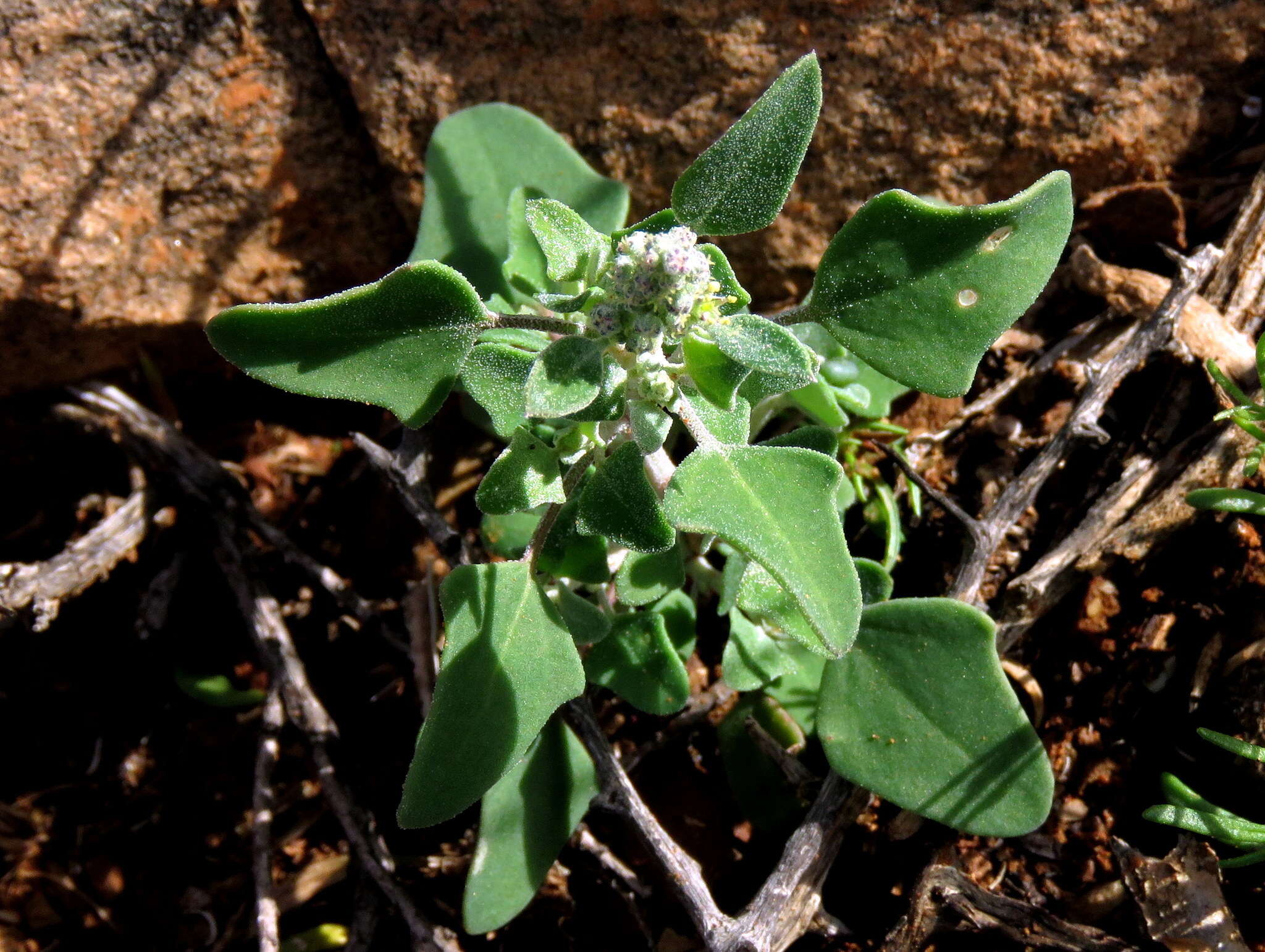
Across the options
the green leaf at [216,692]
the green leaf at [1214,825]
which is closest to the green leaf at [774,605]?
the green leaf at [1214,825]

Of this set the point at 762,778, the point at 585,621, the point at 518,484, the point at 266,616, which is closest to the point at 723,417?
the point at 518,484

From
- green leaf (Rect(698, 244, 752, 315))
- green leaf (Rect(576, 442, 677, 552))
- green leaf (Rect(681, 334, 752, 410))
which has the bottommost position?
green leaf (Rect(576, 442, 677, 552))

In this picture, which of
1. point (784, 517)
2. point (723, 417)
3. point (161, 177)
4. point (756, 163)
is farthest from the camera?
point (161, 177)

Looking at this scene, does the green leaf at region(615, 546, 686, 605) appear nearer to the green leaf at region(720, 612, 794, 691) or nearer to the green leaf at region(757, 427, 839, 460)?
the green leaf at region(720, 612, 794, 691)

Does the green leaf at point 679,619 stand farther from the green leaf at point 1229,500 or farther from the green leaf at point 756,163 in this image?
the green leaf at point 1229,500

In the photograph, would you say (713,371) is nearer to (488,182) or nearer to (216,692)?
(488,182)

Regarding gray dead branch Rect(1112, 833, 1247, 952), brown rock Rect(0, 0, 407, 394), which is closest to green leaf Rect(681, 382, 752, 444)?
gray dead branch Rect(1112, 833, 1247, 952)
